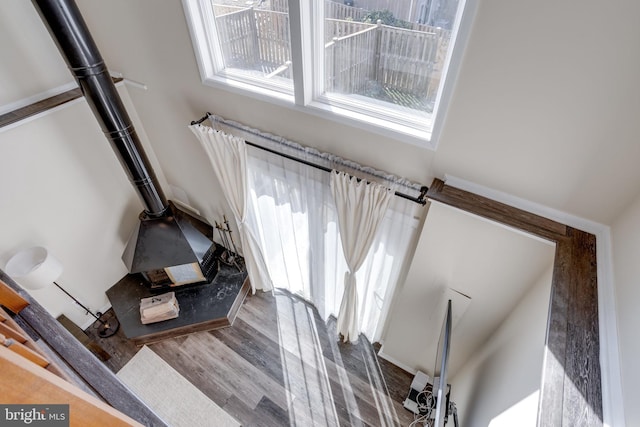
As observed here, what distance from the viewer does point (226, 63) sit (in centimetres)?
200

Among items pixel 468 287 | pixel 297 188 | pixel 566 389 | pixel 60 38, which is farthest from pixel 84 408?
pixel 60 38

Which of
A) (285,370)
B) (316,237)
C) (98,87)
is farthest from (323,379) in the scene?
(98,87)

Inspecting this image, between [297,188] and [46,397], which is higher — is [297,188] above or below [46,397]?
below

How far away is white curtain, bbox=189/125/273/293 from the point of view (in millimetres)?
2062

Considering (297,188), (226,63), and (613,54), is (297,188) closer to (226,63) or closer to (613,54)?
(226,63)

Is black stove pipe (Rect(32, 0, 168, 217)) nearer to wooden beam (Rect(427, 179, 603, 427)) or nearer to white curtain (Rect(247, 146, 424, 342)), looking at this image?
white curtain (Rect(247, 146, 424, 342))

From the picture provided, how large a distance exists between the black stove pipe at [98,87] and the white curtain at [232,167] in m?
0.45

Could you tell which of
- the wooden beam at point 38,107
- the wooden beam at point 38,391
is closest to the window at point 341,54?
the wooden beam at point 38,107

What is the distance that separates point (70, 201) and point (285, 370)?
221 cm

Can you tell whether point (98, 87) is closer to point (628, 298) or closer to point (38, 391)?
point (38, 391)

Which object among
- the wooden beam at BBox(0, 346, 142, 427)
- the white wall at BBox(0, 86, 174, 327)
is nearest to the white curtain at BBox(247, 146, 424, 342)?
the white wall at BBox(0, 86, 174, 327)

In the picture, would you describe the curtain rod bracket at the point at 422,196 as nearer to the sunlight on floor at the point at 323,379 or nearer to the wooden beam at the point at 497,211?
the wooden beam at the point at 497,211

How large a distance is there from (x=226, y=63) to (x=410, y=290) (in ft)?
6.25

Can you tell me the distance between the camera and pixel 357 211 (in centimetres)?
177
